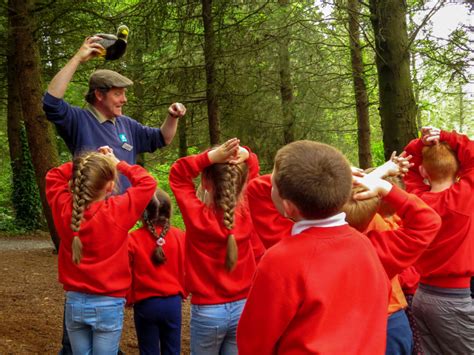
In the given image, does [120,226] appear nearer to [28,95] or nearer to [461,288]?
[461,288]

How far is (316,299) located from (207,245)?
150cm

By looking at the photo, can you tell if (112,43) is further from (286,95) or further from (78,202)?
(286,95)

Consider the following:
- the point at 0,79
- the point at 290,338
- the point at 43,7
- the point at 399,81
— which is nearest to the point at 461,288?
the point at 290,338

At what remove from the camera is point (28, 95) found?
25.1 ft

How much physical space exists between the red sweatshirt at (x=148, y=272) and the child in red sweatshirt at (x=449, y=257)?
182 cm

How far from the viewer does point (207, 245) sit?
3262 millimetres

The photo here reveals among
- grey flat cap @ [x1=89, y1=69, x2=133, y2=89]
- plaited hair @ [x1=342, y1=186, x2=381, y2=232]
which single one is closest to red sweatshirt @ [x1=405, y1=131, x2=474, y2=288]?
plaited hair @ [x1=342, y1=186, x2=381, y2=232]

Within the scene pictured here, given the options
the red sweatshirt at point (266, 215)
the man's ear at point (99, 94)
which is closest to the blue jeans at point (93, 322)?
the red sweatshirt at point (266, 215)

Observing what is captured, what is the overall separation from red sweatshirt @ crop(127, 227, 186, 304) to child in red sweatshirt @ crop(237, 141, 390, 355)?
6.52 ft

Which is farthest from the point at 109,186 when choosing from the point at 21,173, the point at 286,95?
the point at 21,173

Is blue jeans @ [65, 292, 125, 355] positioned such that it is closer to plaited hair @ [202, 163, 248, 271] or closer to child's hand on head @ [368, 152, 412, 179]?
plaited hair @ [202, 163, 248, 271]

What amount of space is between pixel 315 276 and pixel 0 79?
51.0 feet

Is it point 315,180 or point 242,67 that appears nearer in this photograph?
point 315,180

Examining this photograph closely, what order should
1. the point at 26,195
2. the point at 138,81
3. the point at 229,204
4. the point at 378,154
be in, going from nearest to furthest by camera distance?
the point at 229,204 → the point at 138,81 → the point at 26,195 → the point at 378,154
